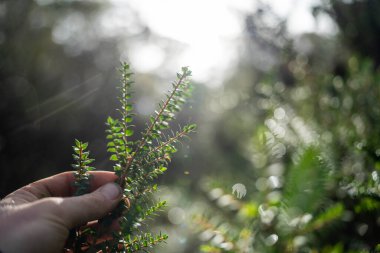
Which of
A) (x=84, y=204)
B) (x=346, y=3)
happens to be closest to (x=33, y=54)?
(x=346, y=3)

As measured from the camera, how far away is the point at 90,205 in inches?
38.7

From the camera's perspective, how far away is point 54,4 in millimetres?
12125

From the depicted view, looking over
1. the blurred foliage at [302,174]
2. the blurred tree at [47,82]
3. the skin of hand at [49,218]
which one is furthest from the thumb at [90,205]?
the blurred tree at [47,82]

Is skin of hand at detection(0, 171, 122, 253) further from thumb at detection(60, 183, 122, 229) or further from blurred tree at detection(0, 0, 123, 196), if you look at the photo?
blurred tree at detection(0, 0, 123, 196)

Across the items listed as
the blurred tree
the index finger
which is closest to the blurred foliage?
the index finger

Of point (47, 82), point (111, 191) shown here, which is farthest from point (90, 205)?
point (47, 82)

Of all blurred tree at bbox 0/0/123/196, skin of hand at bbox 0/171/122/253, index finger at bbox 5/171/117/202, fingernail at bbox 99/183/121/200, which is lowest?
blurred tree at bbox 0/0/123/196

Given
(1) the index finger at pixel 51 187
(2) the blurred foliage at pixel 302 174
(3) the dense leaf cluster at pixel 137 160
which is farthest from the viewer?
(1) the index finger at pixel 51 187

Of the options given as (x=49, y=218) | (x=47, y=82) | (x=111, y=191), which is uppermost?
(x=111, y=191)

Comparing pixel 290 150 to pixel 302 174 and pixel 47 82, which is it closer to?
pixel 302 174

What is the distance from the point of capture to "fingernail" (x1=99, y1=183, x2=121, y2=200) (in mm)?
913

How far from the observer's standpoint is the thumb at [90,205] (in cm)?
93

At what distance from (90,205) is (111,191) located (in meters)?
0.11

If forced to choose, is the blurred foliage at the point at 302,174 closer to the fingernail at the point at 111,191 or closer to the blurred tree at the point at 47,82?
the fingernail at the point at 111,191
